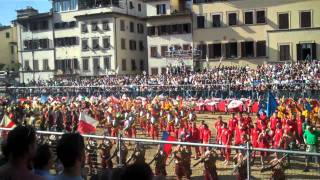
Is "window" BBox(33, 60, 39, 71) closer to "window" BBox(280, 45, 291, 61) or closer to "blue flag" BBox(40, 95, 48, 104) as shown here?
"blue flag" BBox(40, 95, 48, 104)

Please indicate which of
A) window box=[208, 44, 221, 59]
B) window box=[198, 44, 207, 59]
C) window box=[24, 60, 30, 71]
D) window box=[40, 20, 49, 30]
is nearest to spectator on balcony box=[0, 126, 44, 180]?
window box=[208, 44, 221, 59]

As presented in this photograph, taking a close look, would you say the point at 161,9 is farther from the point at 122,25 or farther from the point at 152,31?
the point at 122,25

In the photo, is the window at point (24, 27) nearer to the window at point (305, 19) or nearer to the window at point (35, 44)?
the window at point (35, 44)

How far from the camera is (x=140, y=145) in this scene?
1365 cm

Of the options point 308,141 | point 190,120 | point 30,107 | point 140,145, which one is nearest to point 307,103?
point 190,120

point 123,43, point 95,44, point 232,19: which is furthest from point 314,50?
point 95,44

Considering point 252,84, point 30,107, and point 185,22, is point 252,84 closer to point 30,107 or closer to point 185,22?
point 30,107

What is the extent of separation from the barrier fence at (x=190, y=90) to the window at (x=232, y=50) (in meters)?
15.2

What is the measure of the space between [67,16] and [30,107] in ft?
112

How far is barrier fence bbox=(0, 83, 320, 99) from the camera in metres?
33.6

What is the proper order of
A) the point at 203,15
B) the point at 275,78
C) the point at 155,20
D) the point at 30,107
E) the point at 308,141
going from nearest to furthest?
1. the point at 308,141
2. the point at 30,107
3. the point at 275,78
4. the point at 203,15
5. the point at 155,20

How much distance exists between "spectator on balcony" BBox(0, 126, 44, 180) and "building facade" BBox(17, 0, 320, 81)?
45.2 metres

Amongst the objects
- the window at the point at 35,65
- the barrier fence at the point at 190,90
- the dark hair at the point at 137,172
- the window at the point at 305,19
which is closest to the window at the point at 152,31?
the window at the point at 305,19

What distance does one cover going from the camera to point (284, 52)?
158ft
